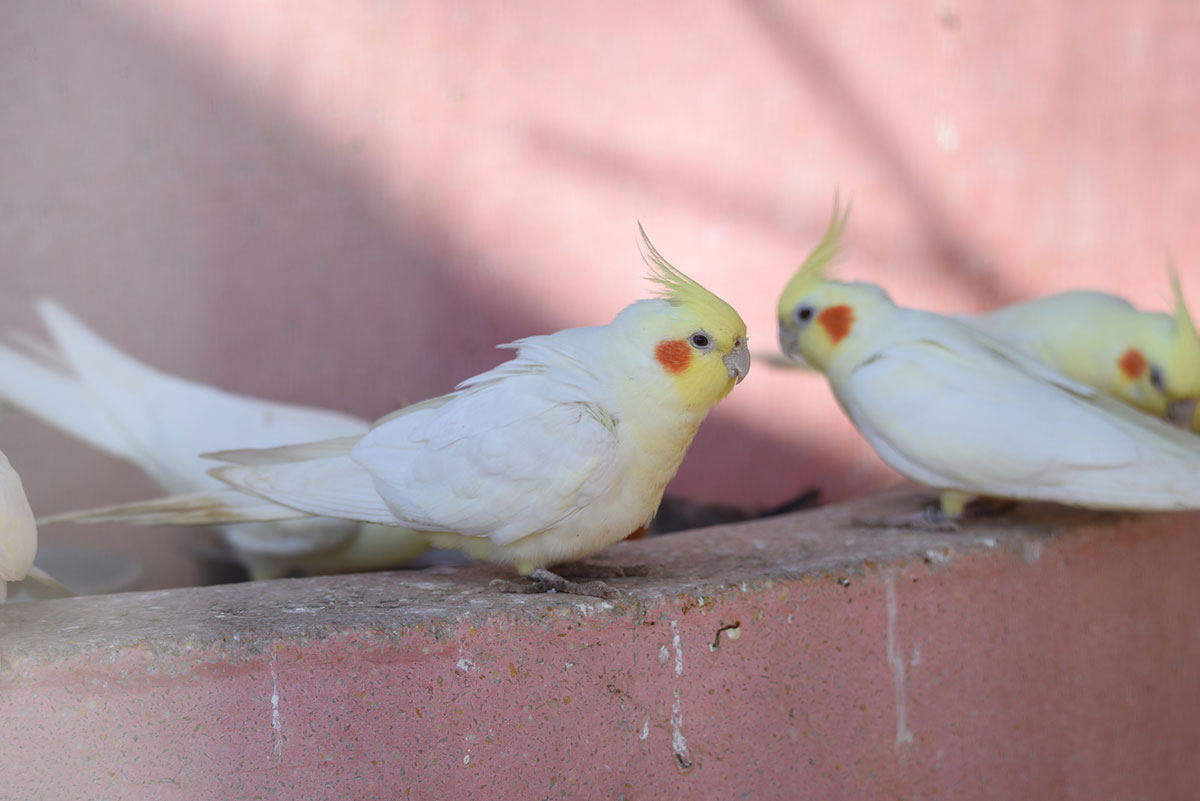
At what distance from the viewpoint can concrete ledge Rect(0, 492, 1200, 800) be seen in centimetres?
134

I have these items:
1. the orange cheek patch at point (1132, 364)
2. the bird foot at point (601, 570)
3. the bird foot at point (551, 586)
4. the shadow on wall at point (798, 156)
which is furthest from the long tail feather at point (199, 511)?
the orange cheek patch at point (1132, 364)

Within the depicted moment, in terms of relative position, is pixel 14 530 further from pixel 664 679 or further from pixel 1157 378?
pixel 1157 378

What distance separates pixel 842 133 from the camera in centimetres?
329

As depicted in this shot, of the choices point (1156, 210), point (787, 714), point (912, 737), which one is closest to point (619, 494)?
point (787, 714)

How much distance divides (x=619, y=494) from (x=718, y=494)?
65.3 inches

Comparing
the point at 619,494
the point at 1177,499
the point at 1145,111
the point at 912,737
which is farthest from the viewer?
the point at 1145,111

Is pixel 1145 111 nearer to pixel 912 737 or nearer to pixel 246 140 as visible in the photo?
pixel 912 737

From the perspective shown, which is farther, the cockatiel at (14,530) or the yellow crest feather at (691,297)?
the yellow crest feather at (691,297)

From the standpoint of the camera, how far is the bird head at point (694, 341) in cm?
161

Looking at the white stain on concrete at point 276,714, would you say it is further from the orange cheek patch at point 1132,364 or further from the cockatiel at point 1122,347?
the orange cheek patch at point 1132,364

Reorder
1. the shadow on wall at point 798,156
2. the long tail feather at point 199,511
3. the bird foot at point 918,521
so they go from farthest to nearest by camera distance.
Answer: the shadow on wall at point 798,156 → the bird foot at point 918,521 → the long tail feather at point 199,511

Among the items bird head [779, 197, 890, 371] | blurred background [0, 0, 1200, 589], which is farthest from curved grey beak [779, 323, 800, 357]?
blurred background [0, 0, 1200, 589]

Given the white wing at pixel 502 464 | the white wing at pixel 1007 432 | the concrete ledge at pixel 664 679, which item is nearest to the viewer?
the concrete ledge at pixel 664 679

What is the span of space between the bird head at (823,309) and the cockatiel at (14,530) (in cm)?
171
